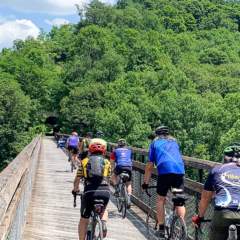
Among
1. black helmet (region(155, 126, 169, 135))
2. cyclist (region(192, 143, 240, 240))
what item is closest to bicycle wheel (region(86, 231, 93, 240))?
black helmet (region(155, 126, 169, 135))

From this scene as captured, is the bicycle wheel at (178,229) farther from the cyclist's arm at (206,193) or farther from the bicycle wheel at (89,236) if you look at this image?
the cyclist's arm at (206,193)

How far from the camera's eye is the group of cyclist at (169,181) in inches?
237

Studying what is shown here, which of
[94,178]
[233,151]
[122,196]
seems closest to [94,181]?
[94,178]

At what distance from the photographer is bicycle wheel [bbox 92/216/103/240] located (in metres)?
8.19

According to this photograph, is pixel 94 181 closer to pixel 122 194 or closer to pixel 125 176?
pixel 122 194

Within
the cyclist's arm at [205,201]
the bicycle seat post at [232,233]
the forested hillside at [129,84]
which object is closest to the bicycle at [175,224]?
the cyclist's arm at [205,201]

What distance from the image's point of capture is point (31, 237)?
33.4 feet

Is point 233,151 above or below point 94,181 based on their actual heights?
above

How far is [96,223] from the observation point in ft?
27.2

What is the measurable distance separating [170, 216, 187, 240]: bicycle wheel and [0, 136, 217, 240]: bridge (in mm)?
413

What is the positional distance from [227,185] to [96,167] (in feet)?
8.34

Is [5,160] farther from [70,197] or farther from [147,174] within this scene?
[147,174]

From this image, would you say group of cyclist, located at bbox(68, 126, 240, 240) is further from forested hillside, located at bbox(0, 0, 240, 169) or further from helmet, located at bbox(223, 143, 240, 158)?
forested hillside, located at bbox(0, 0, 240, 169)

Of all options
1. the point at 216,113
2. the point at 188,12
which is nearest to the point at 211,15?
the point at 188,12
